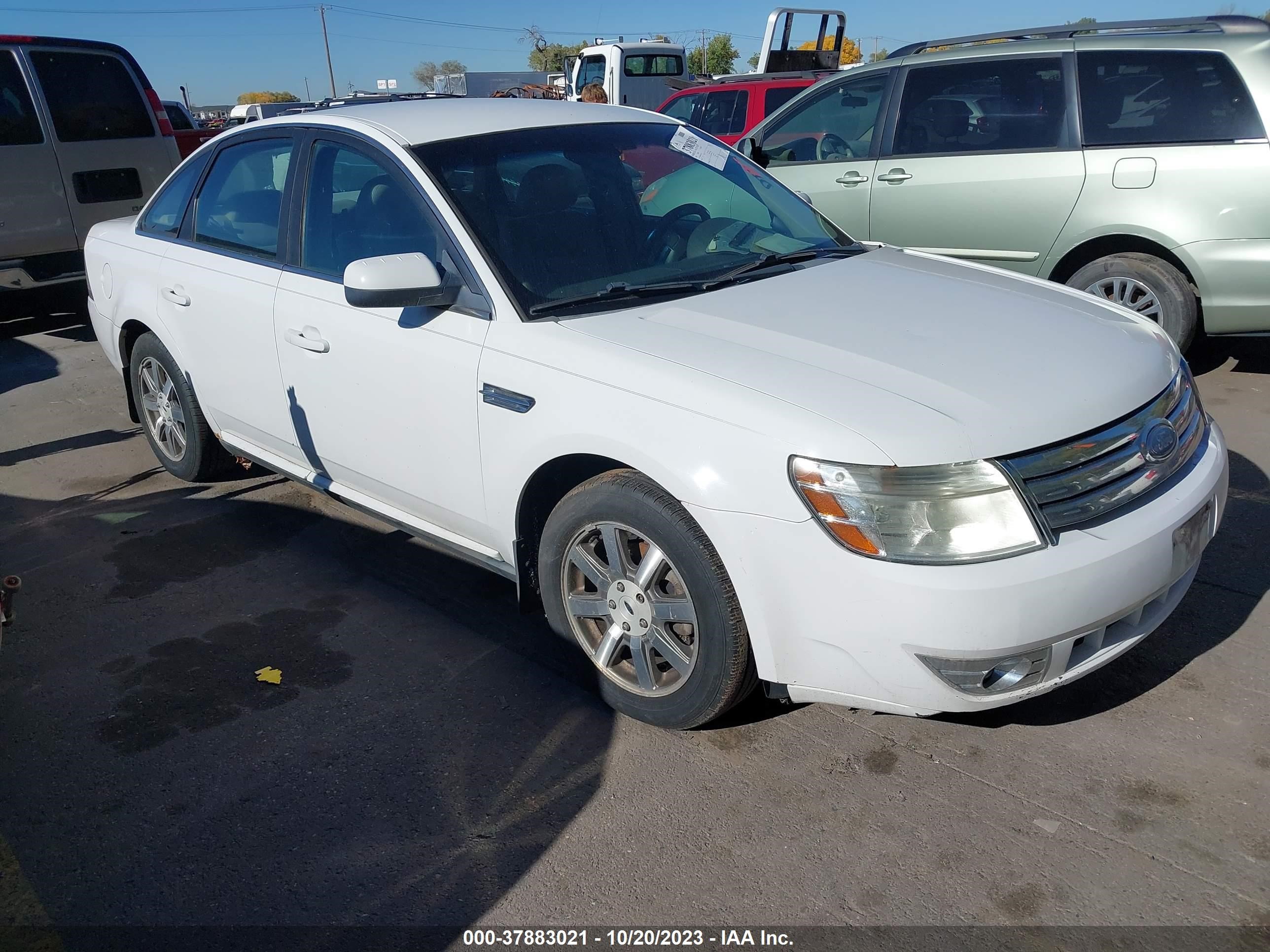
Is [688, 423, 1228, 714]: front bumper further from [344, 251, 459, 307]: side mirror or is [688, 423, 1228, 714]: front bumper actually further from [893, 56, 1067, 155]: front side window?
[893, 56, 1067, 155]: front side window

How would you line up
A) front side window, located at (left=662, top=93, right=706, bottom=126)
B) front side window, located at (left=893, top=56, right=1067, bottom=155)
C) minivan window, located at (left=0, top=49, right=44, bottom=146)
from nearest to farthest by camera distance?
front side window, located at (left=893, top=56, right=1067, bottom=155), minivan window, located at (left=0, top=49, right=44, bottom=146), front side window, located at (left=662, top=93, right=706, bottom=126)

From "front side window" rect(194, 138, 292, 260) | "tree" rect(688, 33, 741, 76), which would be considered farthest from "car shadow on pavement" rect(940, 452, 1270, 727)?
"tree" rect(688, 33, 741, 76)

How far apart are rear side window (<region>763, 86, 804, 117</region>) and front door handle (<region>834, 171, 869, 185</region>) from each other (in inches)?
200

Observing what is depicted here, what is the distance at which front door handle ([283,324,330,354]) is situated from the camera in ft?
12.1

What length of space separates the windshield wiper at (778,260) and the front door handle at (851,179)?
2.89 metres

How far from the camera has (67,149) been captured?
8008 millimetres

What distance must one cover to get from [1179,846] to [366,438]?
2.74m

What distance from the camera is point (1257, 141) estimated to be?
5328 millimetres

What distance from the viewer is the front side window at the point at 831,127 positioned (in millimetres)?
6812

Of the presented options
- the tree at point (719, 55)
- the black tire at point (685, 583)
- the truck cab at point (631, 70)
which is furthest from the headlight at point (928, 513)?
the tree at point (719, 55)

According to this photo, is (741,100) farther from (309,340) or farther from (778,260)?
(309,340)

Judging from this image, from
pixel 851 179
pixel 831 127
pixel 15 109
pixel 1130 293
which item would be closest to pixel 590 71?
pixel 15 109

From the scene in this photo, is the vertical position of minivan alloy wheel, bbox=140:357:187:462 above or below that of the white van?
below

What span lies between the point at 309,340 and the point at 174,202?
65.9 inches
